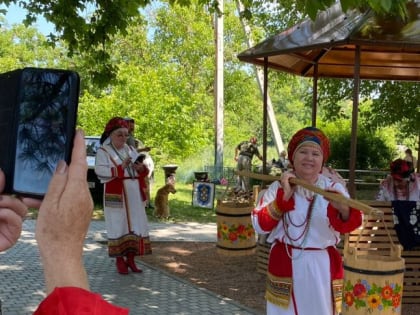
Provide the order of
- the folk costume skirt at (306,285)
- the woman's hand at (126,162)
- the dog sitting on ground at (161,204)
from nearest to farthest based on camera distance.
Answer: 1. the folk costume skirt at (306,285)
2. the woman's hand at (126,162)
3. the dog sitting on ground at (161,204)

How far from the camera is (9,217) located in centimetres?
115

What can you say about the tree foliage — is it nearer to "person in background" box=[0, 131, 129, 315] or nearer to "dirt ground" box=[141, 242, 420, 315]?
"dirt ground" box=[141, 242, 420, 315]

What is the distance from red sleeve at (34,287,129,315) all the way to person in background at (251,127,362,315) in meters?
2.34

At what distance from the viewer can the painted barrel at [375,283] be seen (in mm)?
4387

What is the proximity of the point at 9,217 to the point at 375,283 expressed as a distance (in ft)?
12.5

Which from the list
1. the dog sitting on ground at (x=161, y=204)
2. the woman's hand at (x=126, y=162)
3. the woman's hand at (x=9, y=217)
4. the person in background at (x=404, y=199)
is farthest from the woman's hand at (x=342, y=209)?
the dog sitting on ground at (x=161, y=204)

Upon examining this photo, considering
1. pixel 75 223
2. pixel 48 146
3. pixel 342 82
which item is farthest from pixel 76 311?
pixel 342 82

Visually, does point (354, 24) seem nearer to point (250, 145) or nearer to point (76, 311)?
point (76, 311)

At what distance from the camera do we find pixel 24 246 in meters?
8.44

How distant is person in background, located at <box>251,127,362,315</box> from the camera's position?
10.8 ft

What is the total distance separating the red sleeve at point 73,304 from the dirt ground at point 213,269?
4698 mm

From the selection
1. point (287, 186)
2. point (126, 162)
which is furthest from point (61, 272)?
point (126, 162)

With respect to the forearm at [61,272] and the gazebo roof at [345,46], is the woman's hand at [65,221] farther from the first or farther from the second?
the gazebo roof at [345,46]

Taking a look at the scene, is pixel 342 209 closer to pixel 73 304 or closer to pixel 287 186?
pixel 287 186
